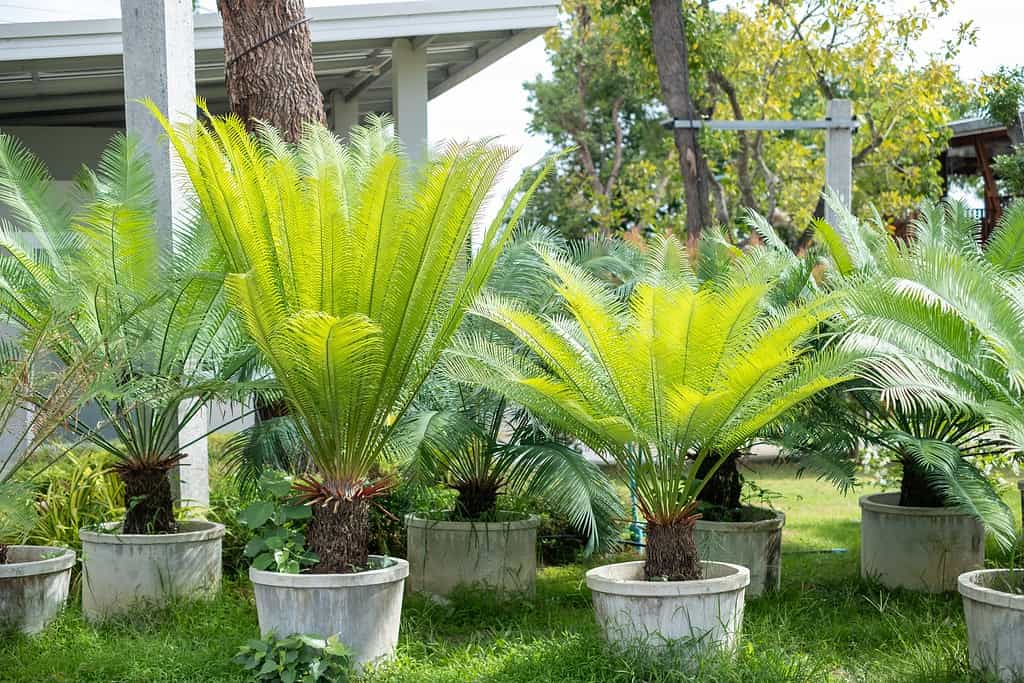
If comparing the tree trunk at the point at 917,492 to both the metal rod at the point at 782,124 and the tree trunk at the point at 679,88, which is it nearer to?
the metal rod at the point at 782,124

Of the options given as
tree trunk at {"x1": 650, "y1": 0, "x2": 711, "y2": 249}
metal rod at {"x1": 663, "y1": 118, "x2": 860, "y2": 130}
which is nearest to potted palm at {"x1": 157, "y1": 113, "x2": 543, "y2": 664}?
metal rod at {"x1": 663, "y1": 118, "x2": 860, "y2": 130}

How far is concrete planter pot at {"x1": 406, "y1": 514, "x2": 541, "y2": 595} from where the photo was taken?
6520mm

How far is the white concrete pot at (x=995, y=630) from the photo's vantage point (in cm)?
468

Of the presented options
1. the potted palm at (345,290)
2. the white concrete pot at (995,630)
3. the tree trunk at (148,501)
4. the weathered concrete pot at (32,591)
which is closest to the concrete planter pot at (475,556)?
the potted palm at (345,290)

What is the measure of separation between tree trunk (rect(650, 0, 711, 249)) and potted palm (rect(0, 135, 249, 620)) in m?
7.90

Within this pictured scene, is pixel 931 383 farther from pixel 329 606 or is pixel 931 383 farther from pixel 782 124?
pixel 782 124

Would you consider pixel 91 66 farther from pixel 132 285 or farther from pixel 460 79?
pixel 132 285

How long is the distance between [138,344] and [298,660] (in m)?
2.09

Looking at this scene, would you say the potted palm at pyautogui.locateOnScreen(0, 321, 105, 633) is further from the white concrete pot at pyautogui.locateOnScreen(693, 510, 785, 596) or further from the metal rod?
the metal rod

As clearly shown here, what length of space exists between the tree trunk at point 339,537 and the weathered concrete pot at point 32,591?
139 cm

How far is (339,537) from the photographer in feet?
18.0

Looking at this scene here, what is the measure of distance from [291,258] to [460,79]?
8.55 m

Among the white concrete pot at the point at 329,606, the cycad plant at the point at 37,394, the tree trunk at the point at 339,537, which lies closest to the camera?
the white concrete pot at the point at 329,606

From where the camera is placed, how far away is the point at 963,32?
19.0 meters
